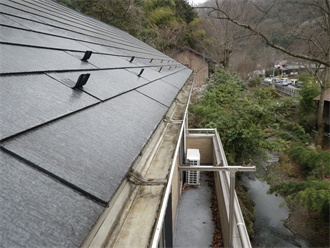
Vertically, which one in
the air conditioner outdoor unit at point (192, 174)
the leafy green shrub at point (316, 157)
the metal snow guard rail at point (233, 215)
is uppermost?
the leafy green shrub at point (316, 157)

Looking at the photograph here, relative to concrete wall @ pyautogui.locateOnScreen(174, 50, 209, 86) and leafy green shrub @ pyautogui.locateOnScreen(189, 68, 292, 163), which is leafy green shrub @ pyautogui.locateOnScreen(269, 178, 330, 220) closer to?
leafy green shrub @ pyautogui.locateOnScreen(189, 68, 292, 163)

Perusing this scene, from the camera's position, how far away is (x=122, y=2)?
22203mm

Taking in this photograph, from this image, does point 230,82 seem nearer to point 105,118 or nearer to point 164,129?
point 164,129

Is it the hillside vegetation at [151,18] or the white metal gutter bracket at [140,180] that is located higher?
the hillside vegetation at [151,18]

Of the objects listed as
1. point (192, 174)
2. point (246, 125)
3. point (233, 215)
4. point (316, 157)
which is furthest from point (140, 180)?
point (316, 157)

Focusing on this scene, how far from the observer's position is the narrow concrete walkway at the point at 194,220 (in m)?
5.78

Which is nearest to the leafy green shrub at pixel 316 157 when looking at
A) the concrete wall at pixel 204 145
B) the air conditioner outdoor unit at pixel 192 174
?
the concrete wall at pixel 204 145

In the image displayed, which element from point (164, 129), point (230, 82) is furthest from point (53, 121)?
point (230, 82)

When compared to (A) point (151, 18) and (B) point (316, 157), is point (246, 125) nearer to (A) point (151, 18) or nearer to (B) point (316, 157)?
(B) point (316, 157)

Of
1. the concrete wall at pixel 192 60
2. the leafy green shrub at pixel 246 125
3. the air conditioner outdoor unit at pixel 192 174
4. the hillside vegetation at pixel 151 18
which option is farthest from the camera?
the concrete wall at pixel 192 60

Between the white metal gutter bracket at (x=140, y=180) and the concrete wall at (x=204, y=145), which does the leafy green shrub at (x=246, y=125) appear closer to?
the concrete wall at (x=204, y=145)

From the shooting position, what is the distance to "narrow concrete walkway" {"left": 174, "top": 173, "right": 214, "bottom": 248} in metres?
5.78

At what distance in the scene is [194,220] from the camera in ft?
21.7

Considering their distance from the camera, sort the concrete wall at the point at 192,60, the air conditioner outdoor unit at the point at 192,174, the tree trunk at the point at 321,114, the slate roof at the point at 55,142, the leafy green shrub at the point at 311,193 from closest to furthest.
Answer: the slate roof at the point at 55,142 < the leafy green shrub at the point at 311,193 < the air conditioner outdoor unit at the point at 192,174 < the tree trunk at the point at 321,114 < the concrete wall at the point at 192,60
